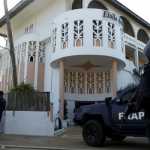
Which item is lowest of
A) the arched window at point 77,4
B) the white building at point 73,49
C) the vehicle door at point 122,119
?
the vehicle door at point 122,119

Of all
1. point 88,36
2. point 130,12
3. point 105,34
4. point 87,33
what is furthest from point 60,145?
point 130,12

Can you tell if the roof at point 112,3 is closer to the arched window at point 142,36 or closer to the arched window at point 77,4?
the arched window at point 142,36

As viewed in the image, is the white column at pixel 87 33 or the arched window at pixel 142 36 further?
the arched window at pixel 142 36

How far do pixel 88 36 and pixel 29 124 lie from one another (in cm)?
834

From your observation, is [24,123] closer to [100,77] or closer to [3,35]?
[100,77]

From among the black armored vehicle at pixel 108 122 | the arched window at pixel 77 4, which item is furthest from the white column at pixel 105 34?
the black armored vehicle at pixel 108 122

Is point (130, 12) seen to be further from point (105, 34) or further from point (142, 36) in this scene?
point (105, 34)

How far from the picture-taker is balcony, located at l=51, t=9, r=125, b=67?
19.4 meters

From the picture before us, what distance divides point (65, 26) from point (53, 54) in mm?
2112

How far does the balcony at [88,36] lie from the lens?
63.6 ft

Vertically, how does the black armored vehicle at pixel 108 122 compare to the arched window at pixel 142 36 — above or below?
below

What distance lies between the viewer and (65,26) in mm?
20422

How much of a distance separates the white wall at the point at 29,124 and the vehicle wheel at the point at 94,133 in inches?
173

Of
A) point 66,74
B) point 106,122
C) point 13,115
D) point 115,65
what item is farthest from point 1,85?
point 106,122
